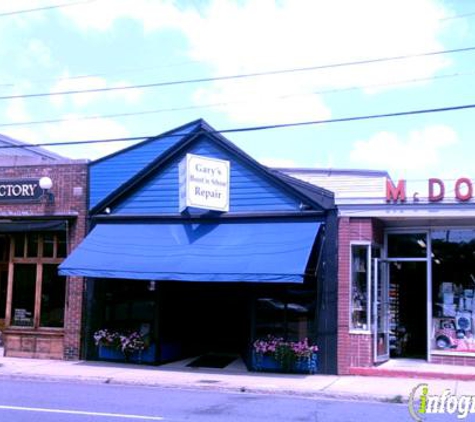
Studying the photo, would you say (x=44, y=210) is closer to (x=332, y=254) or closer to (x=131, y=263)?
(x=131, y=263)

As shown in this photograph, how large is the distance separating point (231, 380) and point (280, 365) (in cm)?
179

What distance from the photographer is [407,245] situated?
1720cm

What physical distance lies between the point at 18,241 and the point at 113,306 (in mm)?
3445

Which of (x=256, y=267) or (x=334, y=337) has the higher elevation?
(x=256, y=267)

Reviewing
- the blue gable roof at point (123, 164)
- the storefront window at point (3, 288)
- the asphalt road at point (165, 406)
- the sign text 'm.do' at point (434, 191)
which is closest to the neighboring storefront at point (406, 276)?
the sign text 'm.do' at point (434, 191)

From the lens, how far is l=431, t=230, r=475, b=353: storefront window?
16359mm

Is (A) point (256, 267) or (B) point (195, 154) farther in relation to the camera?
(B) point (195, 154)

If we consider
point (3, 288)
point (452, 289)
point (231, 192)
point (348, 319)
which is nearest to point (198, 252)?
point (231, 192)

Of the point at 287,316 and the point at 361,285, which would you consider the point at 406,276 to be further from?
the point at 287,316

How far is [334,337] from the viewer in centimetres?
1582

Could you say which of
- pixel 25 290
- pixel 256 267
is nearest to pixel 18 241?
pixel 25 290

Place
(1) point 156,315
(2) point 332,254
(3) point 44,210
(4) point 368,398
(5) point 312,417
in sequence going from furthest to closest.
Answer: (3) point 44,210, (1) point 156,315, (2) point 332,254, (4) point 368,398, (5) point 312,417

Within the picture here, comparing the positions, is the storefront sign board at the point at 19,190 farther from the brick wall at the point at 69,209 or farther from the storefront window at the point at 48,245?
the storefront window at the point at 48,245
